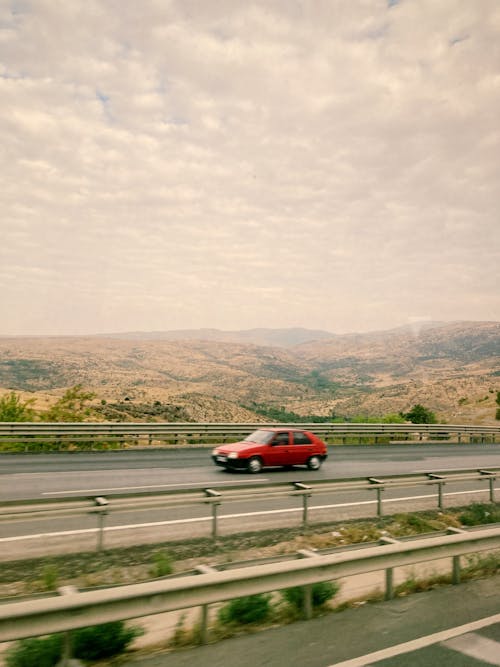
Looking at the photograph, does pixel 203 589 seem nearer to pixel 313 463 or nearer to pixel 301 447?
pixel 301 447

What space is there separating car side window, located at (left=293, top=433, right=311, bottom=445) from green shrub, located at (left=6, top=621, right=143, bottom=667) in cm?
1397

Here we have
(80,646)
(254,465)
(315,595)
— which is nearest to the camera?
(80,646)

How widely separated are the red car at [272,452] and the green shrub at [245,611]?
38.8 ft

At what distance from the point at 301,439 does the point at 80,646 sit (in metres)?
14.6

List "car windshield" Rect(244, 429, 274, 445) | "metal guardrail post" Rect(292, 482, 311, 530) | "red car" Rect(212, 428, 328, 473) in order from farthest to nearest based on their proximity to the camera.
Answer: "car windshield" Rect(244, 429, 274, 445)
"red car" Rect(212, 428, 328, 473)
"metal guardrail post" Rect(292, 482, 311, 530)

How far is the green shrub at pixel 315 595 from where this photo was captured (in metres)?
5.81

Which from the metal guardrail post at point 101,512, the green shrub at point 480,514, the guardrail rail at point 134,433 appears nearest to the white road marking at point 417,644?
the metal guardrail post at point 101,512

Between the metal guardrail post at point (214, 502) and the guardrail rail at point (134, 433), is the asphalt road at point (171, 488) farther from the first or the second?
the guardrail rail at point (134, 433)

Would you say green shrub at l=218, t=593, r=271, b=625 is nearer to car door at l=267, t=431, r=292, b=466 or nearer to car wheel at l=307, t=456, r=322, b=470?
car door at l=267, t=431, r=292, b=466

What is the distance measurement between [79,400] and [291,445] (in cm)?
1239

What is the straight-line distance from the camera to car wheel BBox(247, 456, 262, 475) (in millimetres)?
17547

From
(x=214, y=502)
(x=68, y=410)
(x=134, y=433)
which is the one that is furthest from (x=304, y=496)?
(x=68, y=410)

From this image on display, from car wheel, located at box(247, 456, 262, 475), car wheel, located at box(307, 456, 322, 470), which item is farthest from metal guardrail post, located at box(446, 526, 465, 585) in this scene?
car wheel, located at box(307, 456, 322, 470)

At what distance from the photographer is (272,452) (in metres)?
18.1
